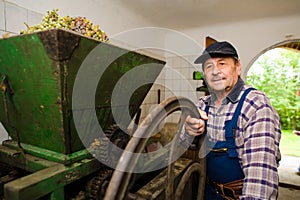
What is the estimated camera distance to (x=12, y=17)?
135cm

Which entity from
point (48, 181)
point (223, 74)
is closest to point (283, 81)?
point (223, 74)

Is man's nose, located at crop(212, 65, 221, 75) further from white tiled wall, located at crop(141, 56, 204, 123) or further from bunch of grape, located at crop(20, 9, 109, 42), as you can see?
white tiled wall, located at crop(141, 56, 204, 123)

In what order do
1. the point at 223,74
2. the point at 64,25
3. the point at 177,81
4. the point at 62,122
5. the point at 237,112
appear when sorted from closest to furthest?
the point at 62,122
the point at 64,25
the point at 237,112
the point at 223,74
the point at 177,81

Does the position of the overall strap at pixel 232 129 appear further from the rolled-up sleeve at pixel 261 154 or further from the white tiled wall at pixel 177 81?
the white tiled wall at pixel 177 81

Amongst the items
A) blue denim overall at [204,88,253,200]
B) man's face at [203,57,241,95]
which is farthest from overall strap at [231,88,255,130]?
man's face at [203,57,241,95]

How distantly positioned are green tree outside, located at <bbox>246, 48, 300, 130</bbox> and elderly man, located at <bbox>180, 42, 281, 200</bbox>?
769 centimetres

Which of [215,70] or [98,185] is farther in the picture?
[215,70]

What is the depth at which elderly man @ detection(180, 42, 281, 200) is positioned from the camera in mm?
827

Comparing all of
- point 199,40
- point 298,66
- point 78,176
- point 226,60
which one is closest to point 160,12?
point 199,40

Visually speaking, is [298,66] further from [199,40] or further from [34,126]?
[34,126]

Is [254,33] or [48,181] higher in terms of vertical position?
[254,33]

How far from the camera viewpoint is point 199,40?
10.5ft

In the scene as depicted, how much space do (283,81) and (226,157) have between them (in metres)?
8.82

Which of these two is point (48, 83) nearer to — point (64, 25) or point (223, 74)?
point (64, 25)
